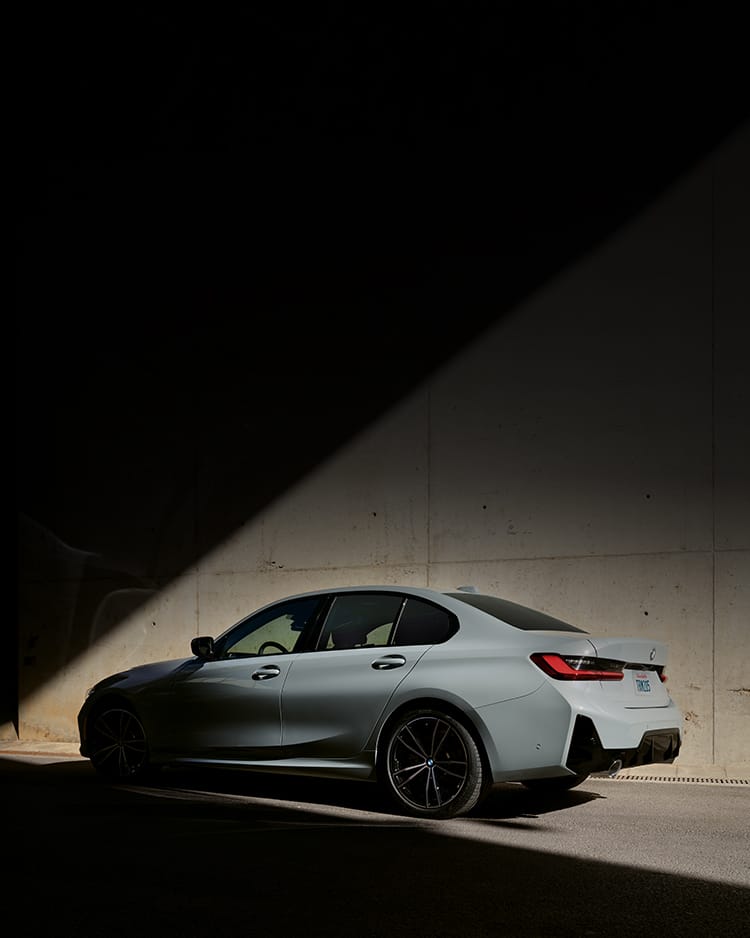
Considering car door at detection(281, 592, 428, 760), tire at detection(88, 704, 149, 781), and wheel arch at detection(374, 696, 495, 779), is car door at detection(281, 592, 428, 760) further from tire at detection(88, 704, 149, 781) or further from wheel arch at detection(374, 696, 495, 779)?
tire at detection(88, 704, 149, 781)

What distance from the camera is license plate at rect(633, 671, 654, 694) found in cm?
774

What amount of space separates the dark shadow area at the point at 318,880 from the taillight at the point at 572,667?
93 centimetres

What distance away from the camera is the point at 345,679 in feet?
26.7

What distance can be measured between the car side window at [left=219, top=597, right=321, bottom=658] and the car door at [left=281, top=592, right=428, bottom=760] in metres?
0.23

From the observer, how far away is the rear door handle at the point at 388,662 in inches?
312

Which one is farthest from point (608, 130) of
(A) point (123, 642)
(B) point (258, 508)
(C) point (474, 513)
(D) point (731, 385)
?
(A) point (123, 642)

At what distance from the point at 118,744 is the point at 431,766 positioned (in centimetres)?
293

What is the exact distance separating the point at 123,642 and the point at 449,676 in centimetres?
670

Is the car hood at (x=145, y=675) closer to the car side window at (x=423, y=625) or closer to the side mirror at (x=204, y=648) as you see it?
the side mirror at (x=204, y=648)

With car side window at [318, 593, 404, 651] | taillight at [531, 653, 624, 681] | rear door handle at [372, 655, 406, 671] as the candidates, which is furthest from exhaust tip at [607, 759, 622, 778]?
car side window at [318, 593, 404, 651]

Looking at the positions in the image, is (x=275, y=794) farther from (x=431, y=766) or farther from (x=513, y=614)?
(x=513, y=614)

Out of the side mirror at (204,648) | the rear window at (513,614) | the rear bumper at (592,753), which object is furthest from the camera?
the side mirror at (204,648)

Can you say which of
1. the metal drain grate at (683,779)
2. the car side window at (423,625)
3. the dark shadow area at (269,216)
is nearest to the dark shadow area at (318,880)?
the car side window at (423,625)

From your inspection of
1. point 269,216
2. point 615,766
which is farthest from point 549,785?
point 269,216
